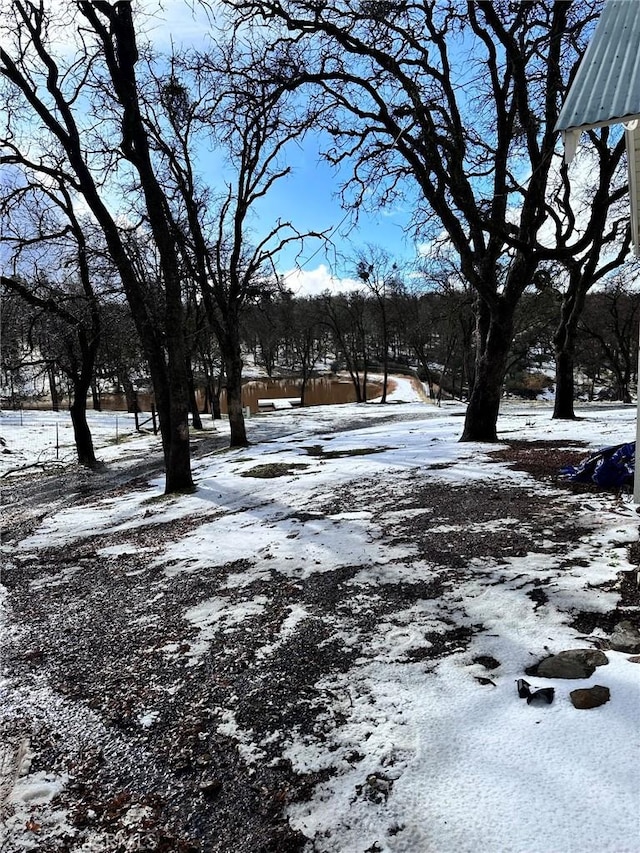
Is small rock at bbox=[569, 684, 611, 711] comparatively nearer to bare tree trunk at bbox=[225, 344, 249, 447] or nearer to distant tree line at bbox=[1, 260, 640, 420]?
distant tree line at bbox=[1, 260, 640, 420]

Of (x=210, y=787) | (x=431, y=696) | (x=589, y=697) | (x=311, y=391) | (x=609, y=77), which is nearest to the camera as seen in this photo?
(x=210, y=787)

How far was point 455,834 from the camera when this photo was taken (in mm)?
1660

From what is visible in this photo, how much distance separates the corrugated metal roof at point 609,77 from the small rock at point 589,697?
325cm

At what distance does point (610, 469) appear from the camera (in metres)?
5.49

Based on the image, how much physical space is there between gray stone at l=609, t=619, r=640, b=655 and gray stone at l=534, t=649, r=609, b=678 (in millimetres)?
137

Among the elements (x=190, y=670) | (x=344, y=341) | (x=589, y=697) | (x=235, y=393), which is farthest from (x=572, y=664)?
(x=344, y=341)

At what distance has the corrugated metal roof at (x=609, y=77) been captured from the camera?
305cm

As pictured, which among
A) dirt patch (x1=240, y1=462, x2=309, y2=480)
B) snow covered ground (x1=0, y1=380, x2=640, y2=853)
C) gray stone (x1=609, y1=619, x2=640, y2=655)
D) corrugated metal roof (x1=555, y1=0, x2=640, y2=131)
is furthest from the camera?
dirt patch (x1=240, y1=462, x2=309, y2=480)

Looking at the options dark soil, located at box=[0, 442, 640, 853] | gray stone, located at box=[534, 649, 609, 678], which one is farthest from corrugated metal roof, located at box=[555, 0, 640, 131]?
gray stone, located at box=[534, 649, 609, 678]

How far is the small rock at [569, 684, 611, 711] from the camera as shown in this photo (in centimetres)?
215

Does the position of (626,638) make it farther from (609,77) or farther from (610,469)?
(609,77)

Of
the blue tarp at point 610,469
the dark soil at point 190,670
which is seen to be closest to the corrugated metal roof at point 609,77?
the dark soil at point 190,670

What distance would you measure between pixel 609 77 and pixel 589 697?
3.85m

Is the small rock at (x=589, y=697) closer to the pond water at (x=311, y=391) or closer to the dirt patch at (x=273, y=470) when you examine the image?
the dirt patch at (x=273, y=470)
